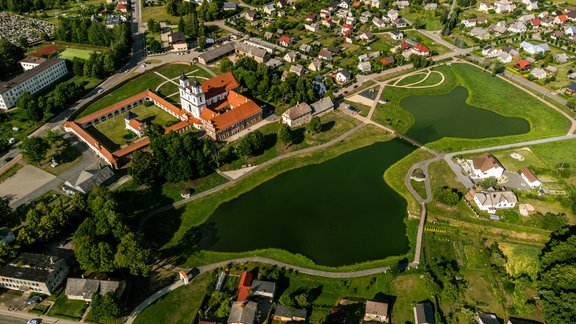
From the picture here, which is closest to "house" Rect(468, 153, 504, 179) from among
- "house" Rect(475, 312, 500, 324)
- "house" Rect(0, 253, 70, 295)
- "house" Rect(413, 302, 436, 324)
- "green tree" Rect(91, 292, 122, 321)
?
"house" Rect(475, 312, 500, 324)

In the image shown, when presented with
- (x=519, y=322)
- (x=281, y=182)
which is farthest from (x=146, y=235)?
(x=519, y=322)

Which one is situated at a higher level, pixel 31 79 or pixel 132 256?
pixel 31 79

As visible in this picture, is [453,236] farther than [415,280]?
Yes

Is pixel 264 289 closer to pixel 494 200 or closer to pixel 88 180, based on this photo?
pixel 88 180

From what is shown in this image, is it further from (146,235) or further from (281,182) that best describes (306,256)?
(146,235)

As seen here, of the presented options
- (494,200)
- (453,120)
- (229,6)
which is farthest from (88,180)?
(229,6)

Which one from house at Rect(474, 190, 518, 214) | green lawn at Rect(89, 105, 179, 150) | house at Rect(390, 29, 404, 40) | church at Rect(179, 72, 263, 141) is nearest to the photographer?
house at Rect(474, 190, 518, 214)

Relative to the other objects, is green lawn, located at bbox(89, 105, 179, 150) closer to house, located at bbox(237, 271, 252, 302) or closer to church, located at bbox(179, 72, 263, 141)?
church, located at bbox(179, 72, 263, 141)
